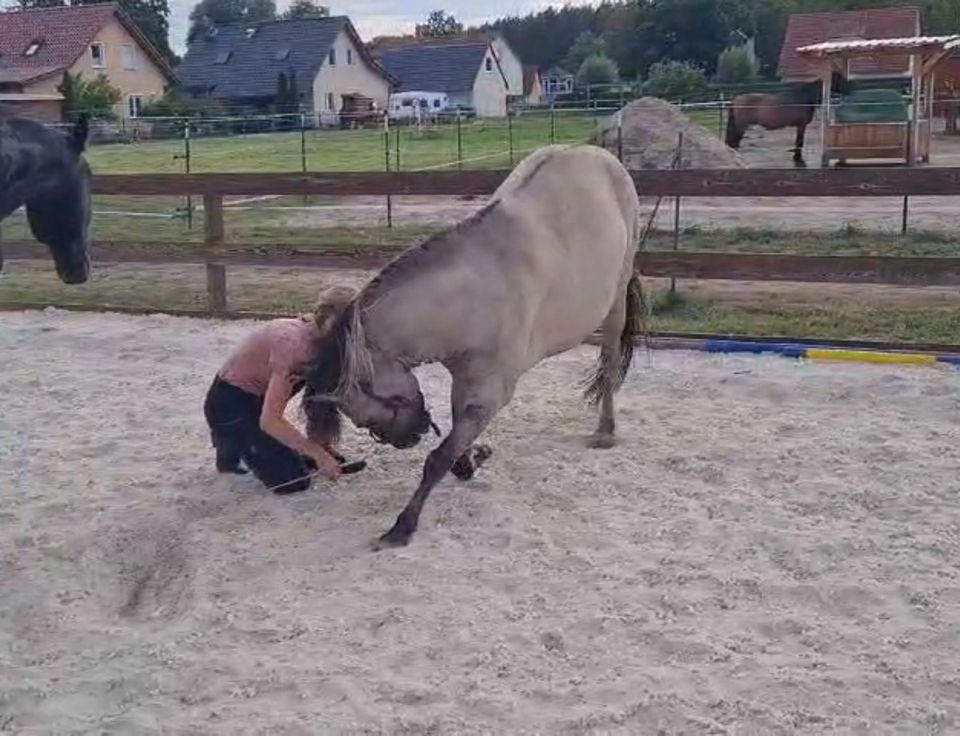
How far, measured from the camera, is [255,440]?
435cm

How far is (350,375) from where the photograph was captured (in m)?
3.81

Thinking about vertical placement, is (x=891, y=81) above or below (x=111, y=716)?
above

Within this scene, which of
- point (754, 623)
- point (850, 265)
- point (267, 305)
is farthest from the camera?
point (267, 305)

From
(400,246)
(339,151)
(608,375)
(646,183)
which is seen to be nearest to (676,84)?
(339,151)

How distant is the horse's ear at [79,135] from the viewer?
168 inches

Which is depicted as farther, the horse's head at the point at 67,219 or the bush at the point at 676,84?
the bush at the point at 676,84

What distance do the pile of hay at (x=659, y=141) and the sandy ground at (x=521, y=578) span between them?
9.82 meters

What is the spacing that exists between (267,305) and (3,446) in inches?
139

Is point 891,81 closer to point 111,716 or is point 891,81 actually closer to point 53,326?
point 53,326

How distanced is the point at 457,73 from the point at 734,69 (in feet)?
60.2

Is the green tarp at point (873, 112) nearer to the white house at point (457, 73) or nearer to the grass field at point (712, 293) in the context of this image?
the grass field at point (712, 293)

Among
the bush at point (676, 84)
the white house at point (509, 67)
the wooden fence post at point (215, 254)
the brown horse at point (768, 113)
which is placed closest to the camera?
the wooden fence post at point (215, 254)

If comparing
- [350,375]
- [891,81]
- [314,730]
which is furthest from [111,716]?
[891,81]

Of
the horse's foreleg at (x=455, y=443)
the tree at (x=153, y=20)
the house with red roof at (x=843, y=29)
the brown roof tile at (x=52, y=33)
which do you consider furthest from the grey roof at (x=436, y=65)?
the horse's foreleg at (x=455, y=443)
